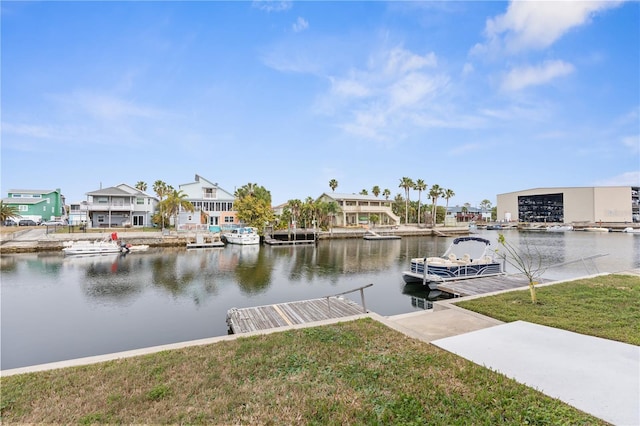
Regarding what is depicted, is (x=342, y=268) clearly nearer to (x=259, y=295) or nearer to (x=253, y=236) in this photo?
(x=259, y=295)

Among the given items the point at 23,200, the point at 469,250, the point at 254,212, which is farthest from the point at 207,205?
the point at 469,250

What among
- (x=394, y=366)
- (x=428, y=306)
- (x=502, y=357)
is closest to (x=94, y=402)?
(x=394, y=366)

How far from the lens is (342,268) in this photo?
2728cm

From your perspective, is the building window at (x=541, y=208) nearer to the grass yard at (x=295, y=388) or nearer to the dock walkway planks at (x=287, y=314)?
the dock walkway planks at (x=287, y=314)

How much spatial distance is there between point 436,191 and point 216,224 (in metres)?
57.0

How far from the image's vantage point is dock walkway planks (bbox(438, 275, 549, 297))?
15.0m

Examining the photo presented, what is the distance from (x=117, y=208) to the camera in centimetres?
4859

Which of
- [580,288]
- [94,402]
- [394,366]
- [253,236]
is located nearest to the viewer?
[94,402]

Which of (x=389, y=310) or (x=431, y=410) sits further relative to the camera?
(x=389, y=310)

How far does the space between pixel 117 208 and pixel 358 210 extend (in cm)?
4540

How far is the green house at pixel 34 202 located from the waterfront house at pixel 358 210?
54.7m

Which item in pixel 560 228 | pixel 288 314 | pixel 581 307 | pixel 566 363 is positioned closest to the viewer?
pixel 566 363

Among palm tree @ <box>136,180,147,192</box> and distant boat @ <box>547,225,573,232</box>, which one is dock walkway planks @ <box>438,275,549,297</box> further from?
distant boat @ <box>547,225,573,232</box>

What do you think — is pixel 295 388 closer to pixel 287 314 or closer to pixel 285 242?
pixel 287 314
